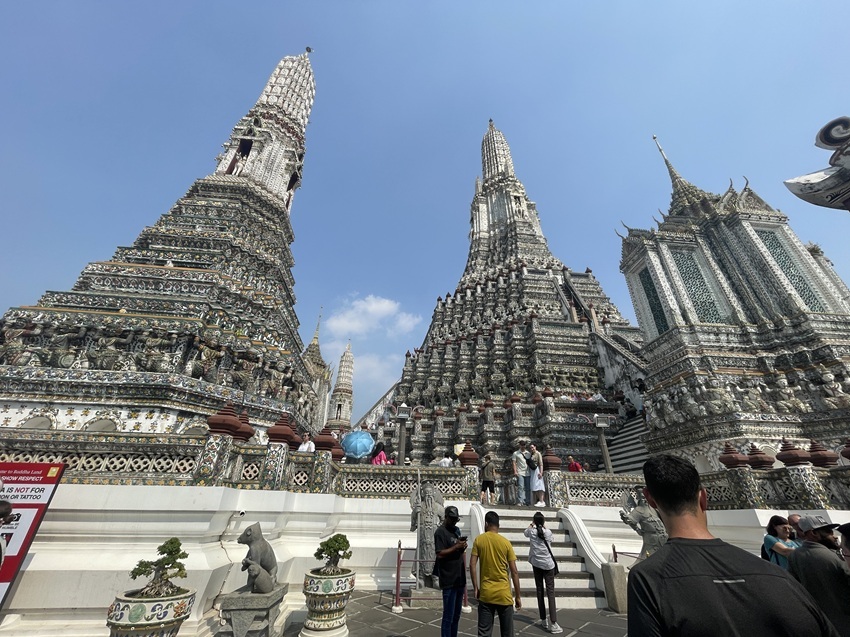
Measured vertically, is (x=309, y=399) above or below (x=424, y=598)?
above

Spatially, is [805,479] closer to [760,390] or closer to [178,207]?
[760,390]

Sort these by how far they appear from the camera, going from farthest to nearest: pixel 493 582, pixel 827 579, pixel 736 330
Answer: pixel 736 330, pixel 493 582, pixel 827 579

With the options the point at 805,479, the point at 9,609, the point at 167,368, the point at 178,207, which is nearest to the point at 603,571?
the point at 805,479

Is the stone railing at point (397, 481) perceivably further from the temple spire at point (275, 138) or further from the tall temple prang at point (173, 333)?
the temple spire at point (275, 138)

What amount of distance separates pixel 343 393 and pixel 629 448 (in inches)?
1352

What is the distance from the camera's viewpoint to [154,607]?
3.29 meters

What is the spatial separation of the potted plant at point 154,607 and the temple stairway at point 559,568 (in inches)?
193

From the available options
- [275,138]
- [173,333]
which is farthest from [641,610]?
[275,138]

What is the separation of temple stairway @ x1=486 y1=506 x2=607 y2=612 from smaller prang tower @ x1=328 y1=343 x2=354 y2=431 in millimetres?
35475

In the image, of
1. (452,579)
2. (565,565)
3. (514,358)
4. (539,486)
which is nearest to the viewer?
(452,579)

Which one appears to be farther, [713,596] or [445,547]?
[445,547]

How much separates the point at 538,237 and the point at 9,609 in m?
39.1

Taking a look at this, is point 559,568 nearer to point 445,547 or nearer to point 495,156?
point 445,547

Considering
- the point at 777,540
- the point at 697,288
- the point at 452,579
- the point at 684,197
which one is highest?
the point at 684,197
